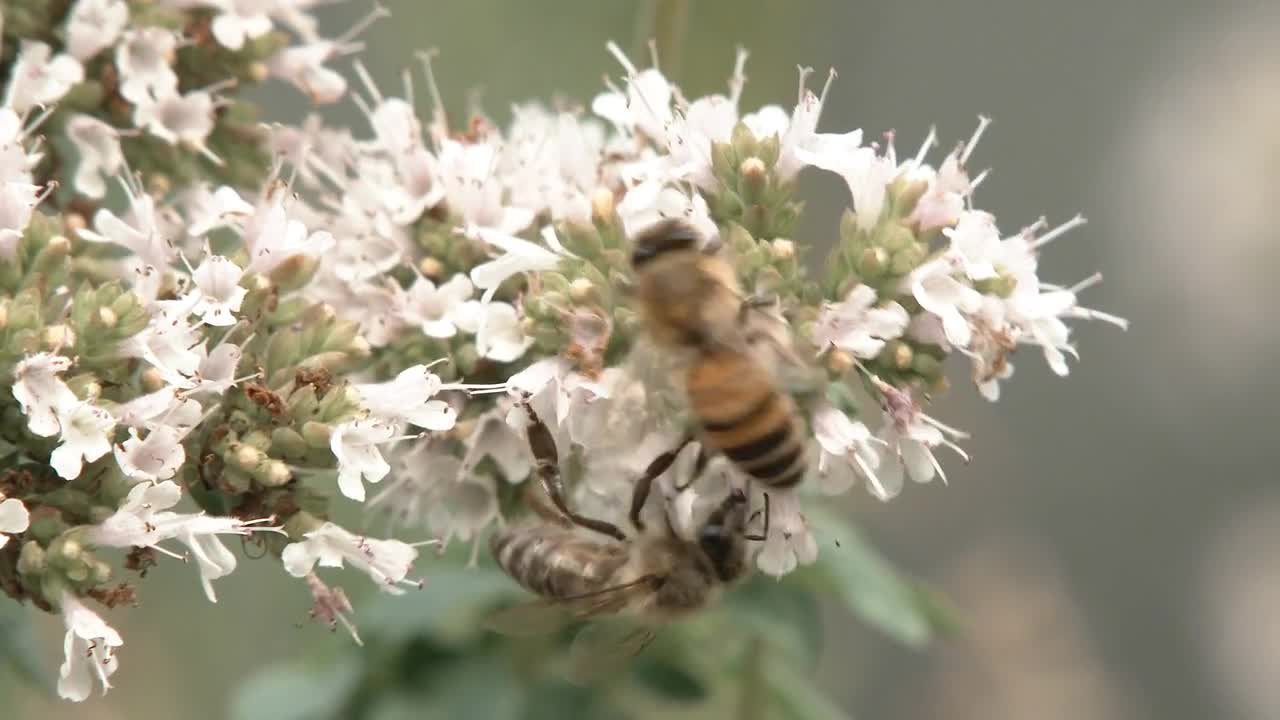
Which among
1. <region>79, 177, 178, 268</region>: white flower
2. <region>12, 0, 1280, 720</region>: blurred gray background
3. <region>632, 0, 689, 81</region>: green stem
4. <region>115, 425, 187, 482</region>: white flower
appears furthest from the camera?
<region>12, 0, 1280, 720</region>: blurred gray background

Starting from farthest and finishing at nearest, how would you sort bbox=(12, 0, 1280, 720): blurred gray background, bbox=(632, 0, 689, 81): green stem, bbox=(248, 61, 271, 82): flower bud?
bbox=(12, 0, 1280, 720): blurred gray background
bbox=(632, 0, 689, 81): green stem
bbox=(248, 61, 271, 82): flower bud

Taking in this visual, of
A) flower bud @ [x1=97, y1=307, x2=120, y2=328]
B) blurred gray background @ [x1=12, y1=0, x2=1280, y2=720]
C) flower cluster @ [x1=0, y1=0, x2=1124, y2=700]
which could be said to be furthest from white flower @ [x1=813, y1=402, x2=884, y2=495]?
blurred gray background @ [x1=12, y1=0, x2=1280, y2=720]

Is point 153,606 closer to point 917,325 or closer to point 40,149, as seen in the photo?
point 40,149

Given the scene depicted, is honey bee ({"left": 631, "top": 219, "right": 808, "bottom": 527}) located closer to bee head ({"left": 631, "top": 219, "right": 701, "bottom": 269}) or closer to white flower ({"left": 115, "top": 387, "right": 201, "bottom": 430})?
bee head ({"left": 631, "top": 219, "right": 701, "bottom": 269})

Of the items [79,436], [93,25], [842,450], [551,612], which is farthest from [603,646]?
[93,25]

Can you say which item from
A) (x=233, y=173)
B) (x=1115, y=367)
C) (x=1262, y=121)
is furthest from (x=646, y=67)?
(x=1115, y=367)
